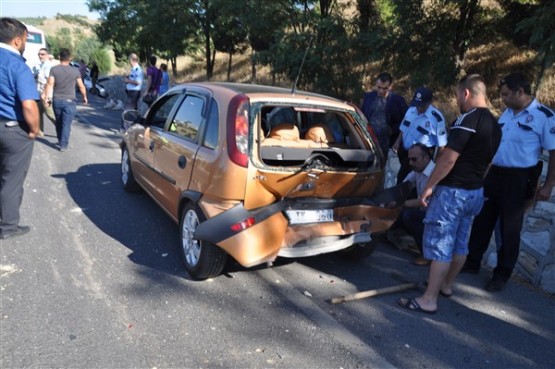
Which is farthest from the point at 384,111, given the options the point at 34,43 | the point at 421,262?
the point at 34,43

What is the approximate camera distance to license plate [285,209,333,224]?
3604mm

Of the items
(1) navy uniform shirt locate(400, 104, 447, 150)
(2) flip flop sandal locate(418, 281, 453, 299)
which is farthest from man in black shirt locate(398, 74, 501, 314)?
(1) navy uniform shirt locate(400, 104, 447, 150)

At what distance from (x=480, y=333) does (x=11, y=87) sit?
4.51m

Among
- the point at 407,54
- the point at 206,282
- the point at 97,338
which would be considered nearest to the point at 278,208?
the point at 206,282

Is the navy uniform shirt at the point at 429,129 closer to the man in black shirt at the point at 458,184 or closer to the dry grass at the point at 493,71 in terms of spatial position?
the man in black shirt at the point at 458,184

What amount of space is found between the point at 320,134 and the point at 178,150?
4.41 ft

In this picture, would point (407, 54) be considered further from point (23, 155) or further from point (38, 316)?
point (38, 316)

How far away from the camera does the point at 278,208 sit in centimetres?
352

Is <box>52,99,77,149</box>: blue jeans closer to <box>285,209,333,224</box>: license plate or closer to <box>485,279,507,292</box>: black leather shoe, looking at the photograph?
<box>285,209,333,224</box>: license plate

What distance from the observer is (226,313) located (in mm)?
3350

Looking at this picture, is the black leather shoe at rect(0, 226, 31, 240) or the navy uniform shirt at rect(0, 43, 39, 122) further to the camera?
the black leather shoe at rect(0, 226, 31, 240)

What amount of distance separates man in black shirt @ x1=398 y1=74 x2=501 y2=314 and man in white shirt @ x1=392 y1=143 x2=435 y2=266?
64 centimetres

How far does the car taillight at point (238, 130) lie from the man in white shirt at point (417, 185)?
1.73 m

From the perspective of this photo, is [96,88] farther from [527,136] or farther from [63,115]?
[527,136]
